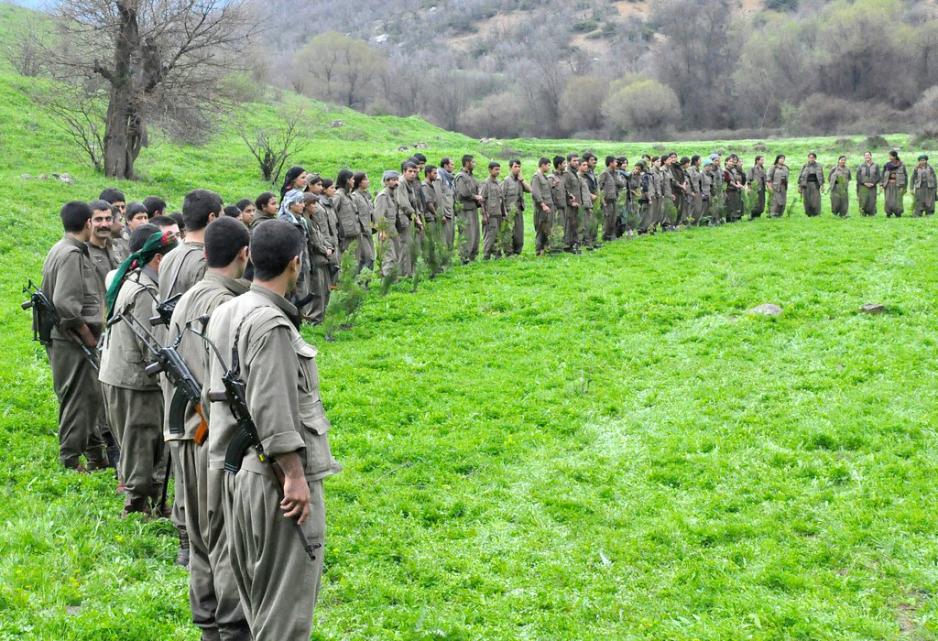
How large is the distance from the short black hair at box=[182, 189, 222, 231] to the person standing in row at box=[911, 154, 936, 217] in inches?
824

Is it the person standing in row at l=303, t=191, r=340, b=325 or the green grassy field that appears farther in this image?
the person standing in row at l=303, t=191, r=340, b=325

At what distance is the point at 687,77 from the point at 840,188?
51.5 m

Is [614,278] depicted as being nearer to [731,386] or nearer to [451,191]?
[451,191]

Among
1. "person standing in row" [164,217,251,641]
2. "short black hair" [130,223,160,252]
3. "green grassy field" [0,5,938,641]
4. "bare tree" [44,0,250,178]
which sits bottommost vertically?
"green grassy field" [0,5,938,641]

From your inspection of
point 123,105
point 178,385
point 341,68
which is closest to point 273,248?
point 178,385

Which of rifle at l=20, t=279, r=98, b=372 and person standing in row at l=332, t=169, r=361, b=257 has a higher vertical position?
person standing in row at l=332, t=169, r=361, b=257

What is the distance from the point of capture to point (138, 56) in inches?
900

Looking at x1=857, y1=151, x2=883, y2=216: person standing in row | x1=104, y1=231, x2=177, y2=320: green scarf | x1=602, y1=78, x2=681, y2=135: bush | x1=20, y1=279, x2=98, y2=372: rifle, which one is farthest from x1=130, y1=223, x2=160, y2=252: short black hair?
x1=602, y1=78, x2=681, y2=135: bush

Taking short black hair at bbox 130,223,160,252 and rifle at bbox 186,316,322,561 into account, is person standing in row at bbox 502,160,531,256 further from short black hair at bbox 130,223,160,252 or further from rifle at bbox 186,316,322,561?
rifle at bbox 186,316,322,561

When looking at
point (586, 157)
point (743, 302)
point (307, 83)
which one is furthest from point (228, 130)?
point (307, 83)

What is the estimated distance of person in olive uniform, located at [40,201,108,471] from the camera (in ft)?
23.7

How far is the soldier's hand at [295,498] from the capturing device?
3.94m

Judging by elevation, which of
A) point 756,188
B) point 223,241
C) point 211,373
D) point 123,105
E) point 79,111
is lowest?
point 211,373

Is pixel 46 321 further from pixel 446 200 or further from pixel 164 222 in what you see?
pixel 446 200
